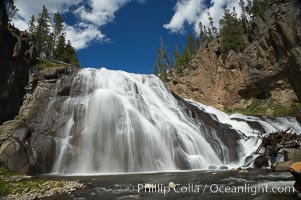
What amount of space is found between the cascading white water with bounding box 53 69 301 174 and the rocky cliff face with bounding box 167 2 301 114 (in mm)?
9945

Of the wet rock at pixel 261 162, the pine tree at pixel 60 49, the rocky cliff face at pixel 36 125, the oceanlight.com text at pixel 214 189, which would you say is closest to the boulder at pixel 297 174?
the oceanlight.com text at pixel 214 189

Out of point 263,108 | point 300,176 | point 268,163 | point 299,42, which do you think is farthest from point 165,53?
point 300,176

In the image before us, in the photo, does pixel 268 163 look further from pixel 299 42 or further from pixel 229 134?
pixel 299 42

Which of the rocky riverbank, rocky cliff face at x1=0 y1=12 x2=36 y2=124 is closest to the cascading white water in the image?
rocky cliff face at x1=0 y1=12 x2=36 y2=124

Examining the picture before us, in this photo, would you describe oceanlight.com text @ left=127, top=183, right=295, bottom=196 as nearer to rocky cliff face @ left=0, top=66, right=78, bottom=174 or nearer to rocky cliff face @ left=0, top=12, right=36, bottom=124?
rocky cliff face @ left=0, top=66, right=78, bottom=174

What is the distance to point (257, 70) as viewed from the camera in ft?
135

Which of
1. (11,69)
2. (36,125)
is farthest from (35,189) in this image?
(11,69)

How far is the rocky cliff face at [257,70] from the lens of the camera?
110ft

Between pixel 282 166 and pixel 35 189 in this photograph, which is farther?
pixel 282 166

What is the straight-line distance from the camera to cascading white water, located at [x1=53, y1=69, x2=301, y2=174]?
2036cm

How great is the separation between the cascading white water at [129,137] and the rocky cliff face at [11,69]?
4.56 metres

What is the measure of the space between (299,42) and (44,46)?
49220 millimetres

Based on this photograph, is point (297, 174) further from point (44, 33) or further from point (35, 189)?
point (44, 33)

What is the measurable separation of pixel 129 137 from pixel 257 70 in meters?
26.7
